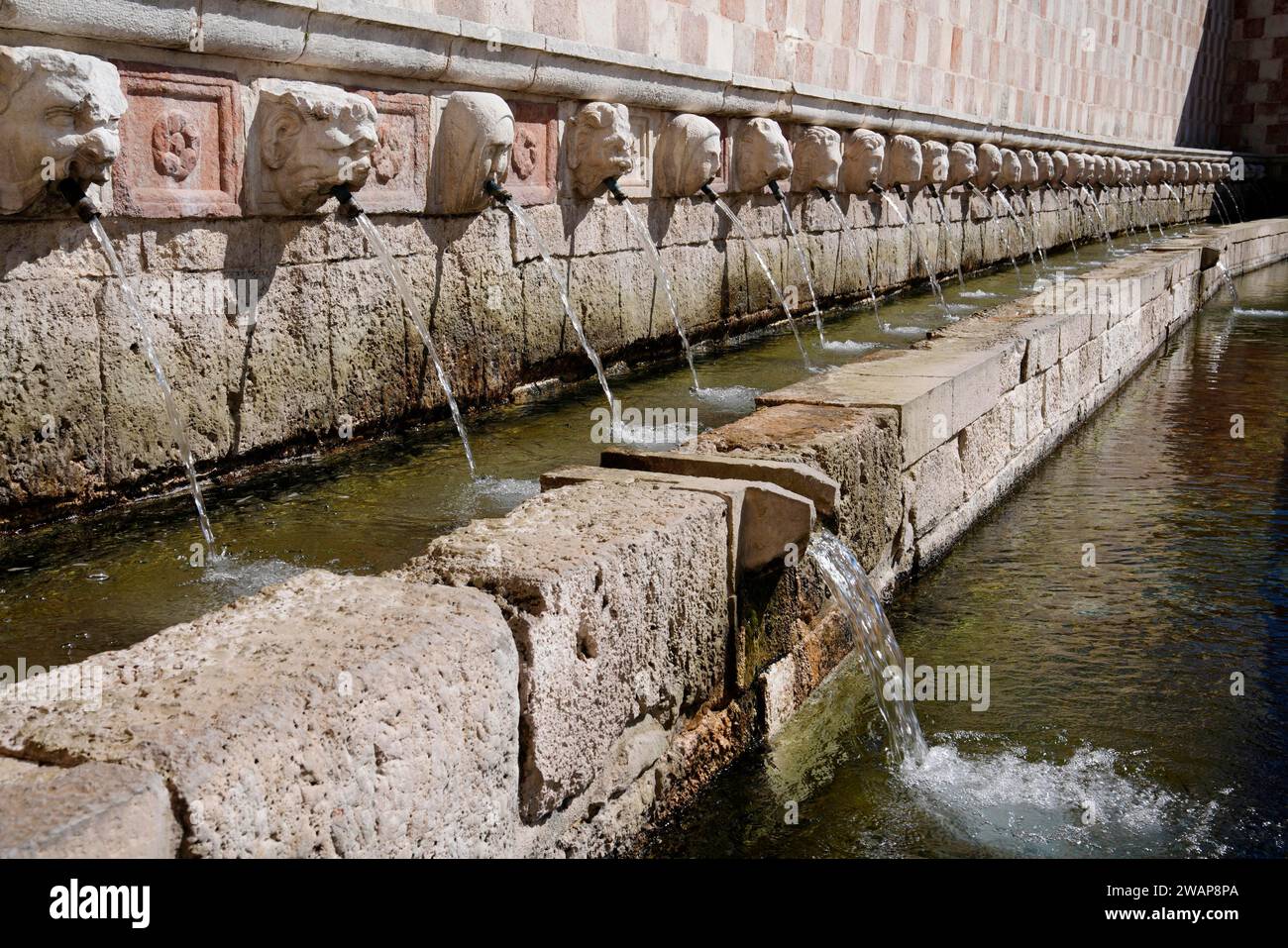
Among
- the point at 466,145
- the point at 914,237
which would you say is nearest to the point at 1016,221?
the point at 914,237

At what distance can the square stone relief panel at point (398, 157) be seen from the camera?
4715 millimetres

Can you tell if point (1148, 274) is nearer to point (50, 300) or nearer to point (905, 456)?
point (905, 456)

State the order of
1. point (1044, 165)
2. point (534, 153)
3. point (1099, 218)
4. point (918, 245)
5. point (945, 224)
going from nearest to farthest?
point (534, 153) < point (918, 245) < point (945, 224) < point (1044, 165) < point (1099, 218)

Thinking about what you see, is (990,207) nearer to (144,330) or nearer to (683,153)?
(683,153)

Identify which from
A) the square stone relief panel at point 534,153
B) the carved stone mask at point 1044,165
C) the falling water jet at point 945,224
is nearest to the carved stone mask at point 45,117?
the square stone relief panel at point 534,153

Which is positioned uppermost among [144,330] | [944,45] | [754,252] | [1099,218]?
[944,45]

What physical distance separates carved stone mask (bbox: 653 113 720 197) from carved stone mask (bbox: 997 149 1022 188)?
6.78 metres

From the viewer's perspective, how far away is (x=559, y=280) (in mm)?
5895

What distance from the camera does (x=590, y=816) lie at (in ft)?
7.91

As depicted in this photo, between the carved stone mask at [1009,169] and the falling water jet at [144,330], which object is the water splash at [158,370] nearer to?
the falling water jet at [144,330]

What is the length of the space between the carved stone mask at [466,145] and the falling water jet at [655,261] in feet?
3.47

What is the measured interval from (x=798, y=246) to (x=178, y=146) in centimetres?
521

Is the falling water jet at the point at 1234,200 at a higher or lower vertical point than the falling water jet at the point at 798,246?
higher
